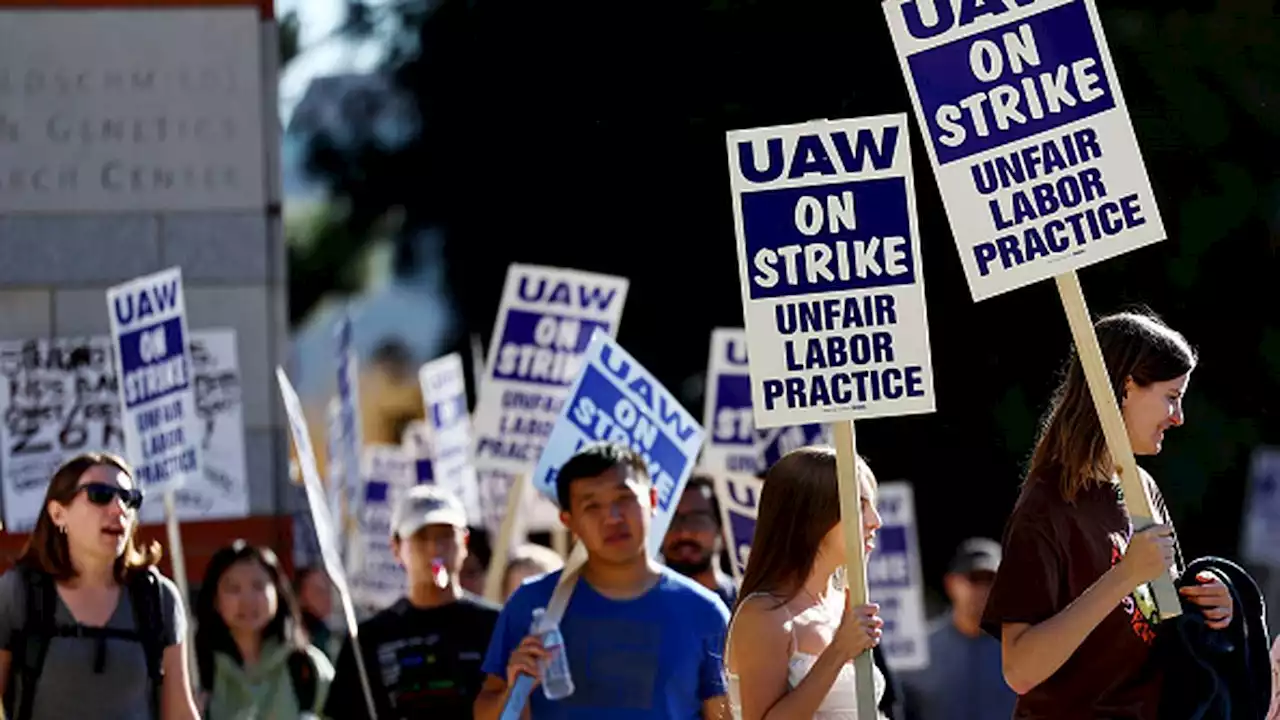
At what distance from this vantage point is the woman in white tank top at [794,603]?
643 cm

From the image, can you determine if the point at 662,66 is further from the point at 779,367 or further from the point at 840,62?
the point at 779,367

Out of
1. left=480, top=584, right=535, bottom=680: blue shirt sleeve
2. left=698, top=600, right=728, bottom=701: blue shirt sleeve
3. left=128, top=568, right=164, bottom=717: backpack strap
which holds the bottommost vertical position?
left=698, top=600, right=728, bottom=701: blue shirt sleeve

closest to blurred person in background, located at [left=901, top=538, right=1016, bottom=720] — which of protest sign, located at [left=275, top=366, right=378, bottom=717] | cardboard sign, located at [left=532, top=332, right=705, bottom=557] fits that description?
cardboard sign, located at [left=532, top=332, right=705, bottom=557]

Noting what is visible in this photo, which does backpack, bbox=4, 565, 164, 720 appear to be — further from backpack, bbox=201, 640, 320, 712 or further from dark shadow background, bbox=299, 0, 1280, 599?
dark shadow background, bbox=299, 0, 1280, 599

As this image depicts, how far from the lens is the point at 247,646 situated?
11.1 meters

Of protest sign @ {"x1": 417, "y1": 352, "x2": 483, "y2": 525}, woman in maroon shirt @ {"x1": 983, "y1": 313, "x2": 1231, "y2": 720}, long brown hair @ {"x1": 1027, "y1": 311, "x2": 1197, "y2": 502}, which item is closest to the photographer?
woman in maroon shirt @ {"x1": 983, "y1": 313, "x2": 1231, "y2": 720}

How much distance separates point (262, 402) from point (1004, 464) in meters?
4.73

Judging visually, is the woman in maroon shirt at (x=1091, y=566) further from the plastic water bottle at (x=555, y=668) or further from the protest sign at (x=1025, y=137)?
the plastic water bottle at (x=555, y=668)

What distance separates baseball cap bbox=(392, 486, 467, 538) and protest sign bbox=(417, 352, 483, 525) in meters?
5.90

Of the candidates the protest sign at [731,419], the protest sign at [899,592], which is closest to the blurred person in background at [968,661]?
the protest sign at [899,592]

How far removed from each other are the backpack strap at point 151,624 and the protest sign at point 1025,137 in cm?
268

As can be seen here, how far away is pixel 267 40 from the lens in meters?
16.3

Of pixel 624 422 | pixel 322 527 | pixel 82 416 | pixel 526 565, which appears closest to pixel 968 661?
pixel 526 565

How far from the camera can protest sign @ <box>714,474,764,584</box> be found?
35.8 ft
